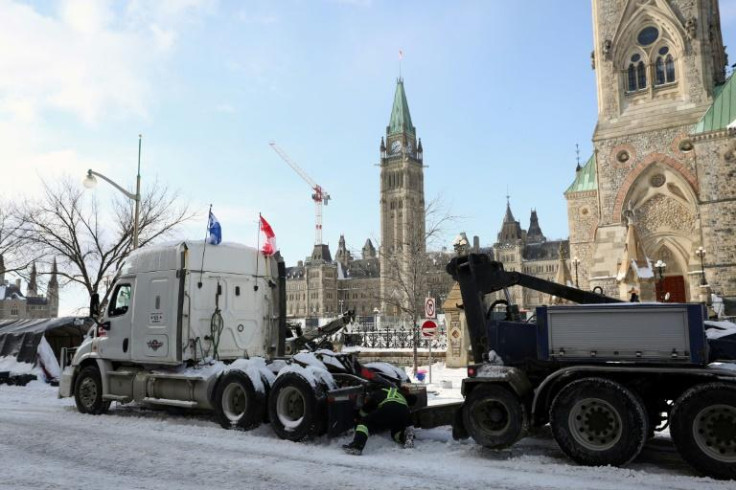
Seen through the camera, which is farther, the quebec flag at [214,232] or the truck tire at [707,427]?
the quebec flag at [214,232]

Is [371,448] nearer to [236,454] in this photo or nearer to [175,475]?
[236,454]

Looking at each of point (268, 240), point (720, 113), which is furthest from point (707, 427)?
point (720, 113)

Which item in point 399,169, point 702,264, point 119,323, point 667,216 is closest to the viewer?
point 119,323

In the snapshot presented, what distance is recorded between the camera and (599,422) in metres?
6.72

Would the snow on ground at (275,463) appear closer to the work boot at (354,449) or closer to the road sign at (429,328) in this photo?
the work boot at (354,449)

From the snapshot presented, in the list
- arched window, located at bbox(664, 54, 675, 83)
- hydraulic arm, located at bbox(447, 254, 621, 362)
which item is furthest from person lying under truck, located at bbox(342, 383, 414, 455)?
arched window, located at bbox(664, 54, 675, 83)

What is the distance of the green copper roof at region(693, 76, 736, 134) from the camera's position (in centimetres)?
2625

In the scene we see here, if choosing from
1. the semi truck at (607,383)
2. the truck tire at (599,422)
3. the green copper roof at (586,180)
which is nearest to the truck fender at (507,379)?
the semi truck at (607,383)

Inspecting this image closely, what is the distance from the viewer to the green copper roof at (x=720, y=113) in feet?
86.1

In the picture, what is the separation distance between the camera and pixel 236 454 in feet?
24.9

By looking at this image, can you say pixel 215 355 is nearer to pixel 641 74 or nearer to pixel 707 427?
pixel 707 427

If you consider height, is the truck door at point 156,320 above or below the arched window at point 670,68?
below

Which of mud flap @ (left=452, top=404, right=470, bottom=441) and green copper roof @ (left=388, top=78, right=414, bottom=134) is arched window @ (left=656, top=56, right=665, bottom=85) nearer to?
mud flap @ (left=452, top=404, right=470, bottom=441)

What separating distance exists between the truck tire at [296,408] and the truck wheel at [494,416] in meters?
2.15
